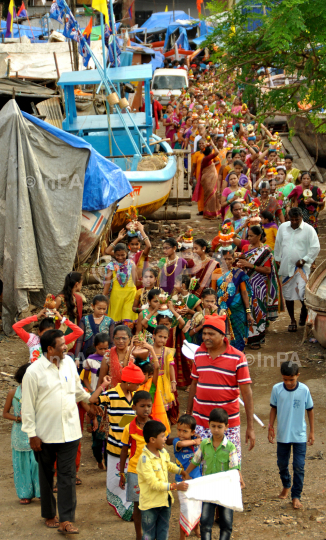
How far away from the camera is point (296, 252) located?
8.19 meters

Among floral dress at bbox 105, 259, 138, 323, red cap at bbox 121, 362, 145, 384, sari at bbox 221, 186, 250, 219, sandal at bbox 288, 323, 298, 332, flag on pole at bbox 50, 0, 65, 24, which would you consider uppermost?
flag on pole at bbox 50, 0, 65, 24

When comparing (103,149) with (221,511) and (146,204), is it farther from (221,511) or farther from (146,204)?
(221,511)

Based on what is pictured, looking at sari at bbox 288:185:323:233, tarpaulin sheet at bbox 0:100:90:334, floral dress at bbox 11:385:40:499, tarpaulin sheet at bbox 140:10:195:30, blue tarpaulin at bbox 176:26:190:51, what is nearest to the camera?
floral dress at bbox 11:385:40:499

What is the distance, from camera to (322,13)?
20.6 feet

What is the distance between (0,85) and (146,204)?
11.4ft

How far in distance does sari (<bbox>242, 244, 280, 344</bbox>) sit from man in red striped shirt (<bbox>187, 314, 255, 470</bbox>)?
344 centimetres

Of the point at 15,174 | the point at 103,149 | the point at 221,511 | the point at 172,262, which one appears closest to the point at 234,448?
the point at 221,511

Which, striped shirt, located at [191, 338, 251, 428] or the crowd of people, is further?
striped shirt, located at [191, 338, 251, 428]

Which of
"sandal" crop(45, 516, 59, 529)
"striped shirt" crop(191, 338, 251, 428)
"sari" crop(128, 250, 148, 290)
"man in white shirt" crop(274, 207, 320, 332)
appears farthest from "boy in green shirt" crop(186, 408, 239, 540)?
"man in white shirt" crop(274, 207, 320, 332)

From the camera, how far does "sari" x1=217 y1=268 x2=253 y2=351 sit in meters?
6.80

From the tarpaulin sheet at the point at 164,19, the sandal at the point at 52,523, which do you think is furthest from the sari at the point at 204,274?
the tarpaulin sheet at the point at 164,19

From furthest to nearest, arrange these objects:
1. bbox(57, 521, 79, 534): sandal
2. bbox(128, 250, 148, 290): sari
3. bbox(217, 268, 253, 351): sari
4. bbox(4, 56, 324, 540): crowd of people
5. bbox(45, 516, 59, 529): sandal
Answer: bbox(128, 250, 148, 290): sari
bbox(217, 268, 253, 351): sari
bbox(45, 516, 59, 529): sandal
bbox(57, 521, 79, 534): sandal
bbox(4, 56, 324, 540): crowd of people

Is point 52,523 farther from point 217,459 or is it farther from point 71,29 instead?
point 71,29

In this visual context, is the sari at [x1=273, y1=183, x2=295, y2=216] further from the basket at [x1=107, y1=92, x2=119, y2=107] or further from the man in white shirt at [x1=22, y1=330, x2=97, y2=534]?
the man in white shirt at [x1=22, y1=330, x2=97, y2=534]
